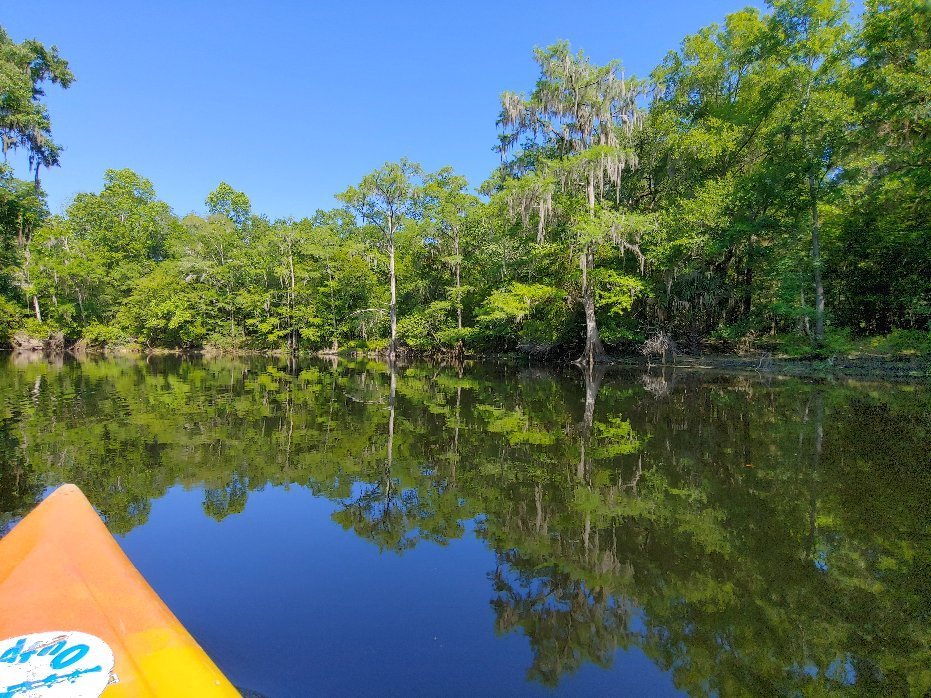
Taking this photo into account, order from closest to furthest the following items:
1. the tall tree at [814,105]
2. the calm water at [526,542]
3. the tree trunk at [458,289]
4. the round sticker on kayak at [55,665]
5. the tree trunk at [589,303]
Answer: the round sticker on kayak at [55,665] < the calm water at [526,542] < the tall tree at [814,105] < the tree trunk at [589,303] < the tree trunk at [458,289]

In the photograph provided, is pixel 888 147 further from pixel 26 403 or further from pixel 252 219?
pixel 252 219

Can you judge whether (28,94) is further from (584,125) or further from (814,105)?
(814,105)

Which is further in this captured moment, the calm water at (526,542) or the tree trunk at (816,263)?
the tree trunk at (816,263)

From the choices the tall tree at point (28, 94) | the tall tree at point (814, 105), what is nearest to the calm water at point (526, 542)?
the tall tree at point (814, 105)

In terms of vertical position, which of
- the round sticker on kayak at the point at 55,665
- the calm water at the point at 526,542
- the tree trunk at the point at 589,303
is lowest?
the calm water at the point at 526,542

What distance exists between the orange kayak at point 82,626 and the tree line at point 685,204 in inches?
736

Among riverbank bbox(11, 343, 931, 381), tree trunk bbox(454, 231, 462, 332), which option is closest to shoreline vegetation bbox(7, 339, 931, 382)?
riverbank bbox(11, 343, 931, 381)

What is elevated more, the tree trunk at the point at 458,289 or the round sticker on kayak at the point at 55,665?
the tree trunk at the point at 458,289

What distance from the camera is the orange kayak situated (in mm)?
1849

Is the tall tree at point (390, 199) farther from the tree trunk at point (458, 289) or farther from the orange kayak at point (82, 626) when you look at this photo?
the orange kayak at point (82, 626)

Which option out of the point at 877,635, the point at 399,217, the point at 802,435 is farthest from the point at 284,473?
the point at 399,217

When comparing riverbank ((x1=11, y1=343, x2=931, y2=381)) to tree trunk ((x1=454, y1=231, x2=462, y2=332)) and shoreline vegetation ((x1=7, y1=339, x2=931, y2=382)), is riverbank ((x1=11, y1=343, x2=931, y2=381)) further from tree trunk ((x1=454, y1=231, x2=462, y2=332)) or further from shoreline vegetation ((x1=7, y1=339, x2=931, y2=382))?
tree trunk ((x1=454, y1=231, x2=462, y2=332))

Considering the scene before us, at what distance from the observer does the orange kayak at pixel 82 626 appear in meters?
1.85

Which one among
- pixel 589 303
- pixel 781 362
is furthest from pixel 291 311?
pixel 781 362
